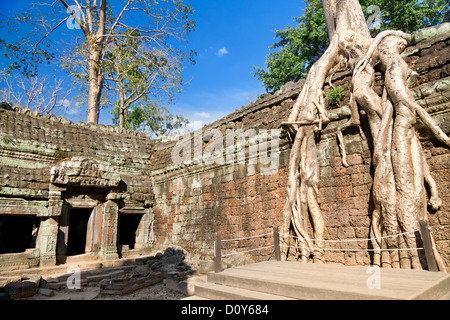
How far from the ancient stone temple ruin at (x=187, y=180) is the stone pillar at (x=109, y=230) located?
3 centimetres

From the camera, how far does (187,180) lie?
9469 millimetres

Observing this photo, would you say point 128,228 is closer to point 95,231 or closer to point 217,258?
point 95,231

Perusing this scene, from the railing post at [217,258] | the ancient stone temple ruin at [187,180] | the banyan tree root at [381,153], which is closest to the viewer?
the railing post at [217,258]

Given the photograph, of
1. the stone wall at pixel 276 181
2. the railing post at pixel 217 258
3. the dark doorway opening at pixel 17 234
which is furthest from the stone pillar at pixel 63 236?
the railing post at pixel 217 258

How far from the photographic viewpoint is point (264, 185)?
678 cm

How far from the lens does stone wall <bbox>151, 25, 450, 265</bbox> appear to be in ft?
14.7

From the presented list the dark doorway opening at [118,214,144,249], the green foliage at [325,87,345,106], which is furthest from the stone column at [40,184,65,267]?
the green foliage at [325,87,345,106]

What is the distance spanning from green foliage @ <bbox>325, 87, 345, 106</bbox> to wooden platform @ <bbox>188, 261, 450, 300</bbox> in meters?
3.47

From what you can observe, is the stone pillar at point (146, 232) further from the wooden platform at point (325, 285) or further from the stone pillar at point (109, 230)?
the wooden platform at point (325, 285)

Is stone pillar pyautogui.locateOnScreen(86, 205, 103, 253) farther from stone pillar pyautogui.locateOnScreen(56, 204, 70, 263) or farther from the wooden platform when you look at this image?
the wooden platform

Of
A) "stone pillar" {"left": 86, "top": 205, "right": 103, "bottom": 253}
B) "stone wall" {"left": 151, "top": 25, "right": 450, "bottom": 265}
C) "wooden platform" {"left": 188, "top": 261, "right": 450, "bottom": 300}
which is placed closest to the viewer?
"wooden platform" {"left": 188, "top": 261, "right": 450, "bottom": 300}

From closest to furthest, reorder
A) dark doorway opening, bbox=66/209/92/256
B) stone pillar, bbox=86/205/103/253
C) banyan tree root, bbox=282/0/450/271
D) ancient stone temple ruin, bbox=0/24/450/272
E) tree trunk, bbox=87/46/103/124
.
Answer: banyan tree root, bbox=282/0/450/271 → ancient stone temple ruin, bbox=0/24/450/272 → stone pillar, bbox=86/205/103/253 → dark doorway opening, bbox=66/209/92/256 → tree trunk, bbox=87/46/103/124

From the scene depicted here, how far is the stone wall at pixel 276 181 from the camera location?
4.47 meters

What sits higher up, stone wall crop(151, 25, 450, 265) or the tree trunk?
the tree trunk
